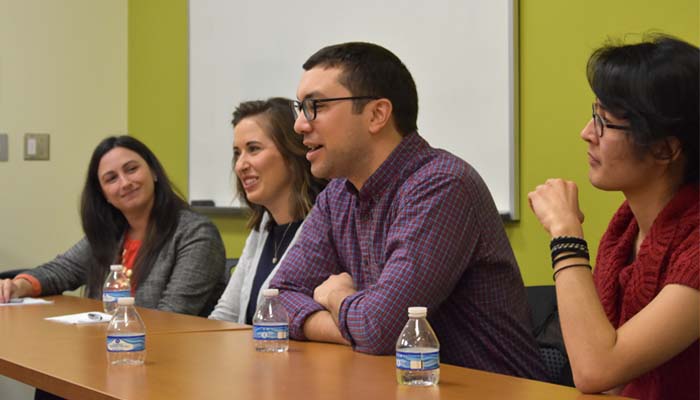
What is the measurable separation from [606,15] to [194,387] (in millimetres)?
2159

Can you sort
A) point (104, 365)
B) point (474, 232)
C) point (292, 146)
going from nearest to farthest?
1. point (104, 365)
2. point (474, 232)
3. point (292, 146)

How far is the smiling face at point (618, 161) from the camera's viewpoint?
1.82 meters

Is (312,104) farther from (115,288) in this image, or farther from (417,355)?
(115,288)

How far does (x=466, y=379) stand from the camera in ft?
5.71

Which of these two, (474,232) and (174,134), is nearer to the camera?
(474,232)

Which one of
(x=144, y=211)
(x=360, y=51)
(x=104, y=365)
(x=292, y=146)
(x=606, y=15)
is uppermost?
(x=606, y=15)

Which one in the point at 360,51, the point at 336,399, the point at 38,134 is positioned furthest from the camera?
the point at 38,134

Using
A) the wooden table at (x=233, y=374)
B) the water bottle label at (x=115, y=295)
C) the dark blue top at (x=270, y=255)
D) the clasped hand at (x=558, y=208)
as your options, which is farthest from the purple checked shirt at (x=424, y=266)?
the water bottle label at (x=115, y=295)

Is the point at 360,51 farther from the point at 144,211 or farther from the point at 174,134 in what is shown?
the point at 174,134

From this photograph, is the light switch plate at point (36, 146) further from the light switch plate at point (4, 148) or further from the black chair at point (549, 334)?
the black chair at point (549, 334)

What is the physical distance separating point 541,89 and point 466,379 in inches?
76.2

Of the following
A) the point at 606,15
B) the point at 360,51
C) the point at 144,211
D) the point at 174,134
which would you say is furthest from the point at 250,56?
the point at 360,51

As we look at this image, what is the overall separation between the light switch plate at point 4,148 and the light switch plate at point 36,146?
0.37ft

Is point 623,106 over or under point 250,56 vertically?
under
